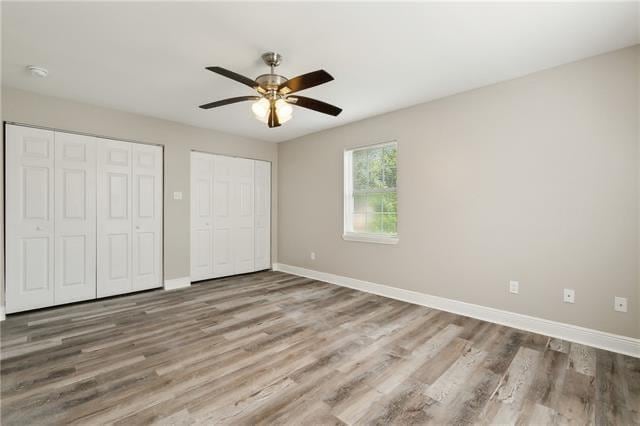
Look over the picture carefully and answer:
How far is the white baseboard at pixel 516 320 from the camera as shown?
242 cm

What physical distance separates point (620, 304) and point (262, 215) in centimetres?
486

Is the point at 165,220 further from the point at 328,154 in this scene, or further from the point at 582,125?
the point at 582,125

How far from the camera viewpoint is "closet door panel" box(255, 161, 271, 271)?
5.52m

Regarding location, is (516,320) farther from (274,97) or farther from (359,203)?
(274,97)

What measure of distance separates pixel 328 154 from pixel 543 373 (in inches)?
148

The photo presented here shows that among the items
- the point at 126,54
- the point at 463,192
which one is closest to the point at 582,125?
the point at 463,192

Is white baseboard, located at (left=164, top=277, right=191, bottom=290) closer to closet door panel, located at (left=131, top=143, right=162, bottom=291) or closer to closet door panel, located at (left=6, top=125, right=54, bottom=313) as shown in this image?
A: closet door panel, located at (left=131, top=143, right=162, bottom=291)

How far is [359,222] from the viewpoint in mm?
4527

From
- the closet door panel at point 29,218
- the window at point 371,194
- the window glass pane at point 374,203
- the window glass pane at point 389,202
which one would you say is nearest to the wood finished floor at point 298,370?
the closet door panel at point 29,218

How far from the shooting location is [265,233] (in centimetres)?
566

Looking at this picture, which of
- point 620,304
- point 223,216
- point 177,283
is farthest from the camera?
point 223,216

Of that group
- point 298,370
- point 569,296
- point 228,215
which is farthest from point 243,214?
point 569,296

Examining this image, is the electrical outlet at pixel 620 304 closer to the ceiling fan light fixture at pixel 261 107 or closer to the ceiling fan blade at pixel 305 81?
the ceiling fan blade at pixel 305 81

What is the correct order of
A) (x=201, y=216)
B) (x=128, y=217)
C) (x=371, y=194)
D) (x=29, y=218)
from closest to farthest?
(x=29, y=218) < (x=128, y=217) < (x=371, y=194) < (x=201, y=216)
